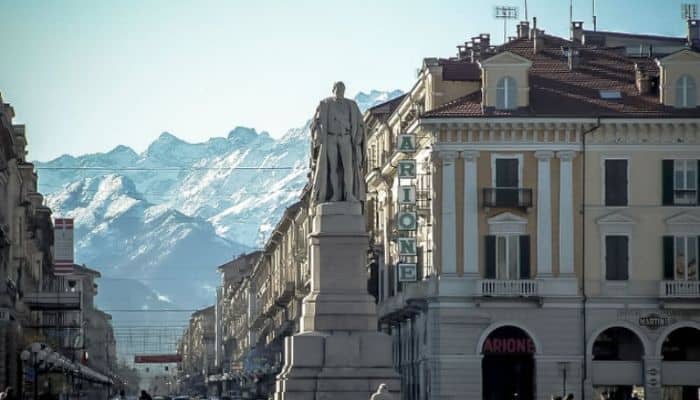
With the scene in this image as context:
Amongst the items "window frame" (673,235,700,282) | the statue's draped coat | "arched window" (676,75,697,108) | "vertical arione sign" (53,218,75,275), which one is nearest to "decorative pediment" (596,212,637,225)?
"window frame" (673,235,700,282)

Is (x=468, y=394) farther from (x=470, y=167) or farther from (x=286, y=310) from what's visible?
(x=286, y=310)

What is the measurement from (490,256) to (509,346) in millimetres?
4483

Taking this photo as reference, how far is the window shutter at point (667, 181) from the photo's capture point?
319 feet

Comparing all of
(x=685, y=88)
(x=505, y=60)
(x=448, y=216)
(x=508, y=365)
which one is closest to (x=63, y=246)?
(x=448, y=216)

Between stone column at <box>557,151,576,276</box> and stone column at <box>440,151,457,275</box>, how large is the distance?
5.15 metres

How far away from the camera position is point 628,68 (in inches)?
4190

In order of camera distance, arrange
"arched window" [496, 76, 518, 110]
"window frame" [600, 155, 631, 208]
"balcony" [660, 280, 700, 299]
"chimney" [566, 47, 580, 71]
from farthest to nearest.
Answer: "chimney" [566, 47, 580, 71] → "arched window" [496, 76, 518, 110] → "window frame" [600, 155, 631, 208] → "balcony" [660, 280, 700, 299]

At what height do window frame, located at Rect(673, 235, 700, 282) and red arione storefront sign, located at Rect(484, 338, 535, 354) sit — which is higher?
window frame, located at Rect(673, 235, 700, 282)

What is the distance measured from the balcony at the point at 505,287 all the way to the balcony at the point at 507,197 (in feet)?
12.1

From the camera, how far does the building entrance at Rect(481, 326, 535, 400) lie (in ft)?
318

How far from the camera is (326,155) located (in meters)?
56.5

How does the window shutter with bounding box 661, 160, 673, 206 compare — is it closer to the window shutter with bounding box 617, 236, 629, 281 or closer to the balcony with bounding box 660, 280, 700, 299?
the window shutter with bounding box 617, 236, 629, 281

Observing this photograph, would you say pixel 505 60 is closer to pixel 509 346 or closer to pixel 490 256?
pixel 490 256

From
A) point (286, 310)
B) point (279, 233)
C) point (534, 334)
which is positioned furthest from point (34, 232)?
point (534, 334)
